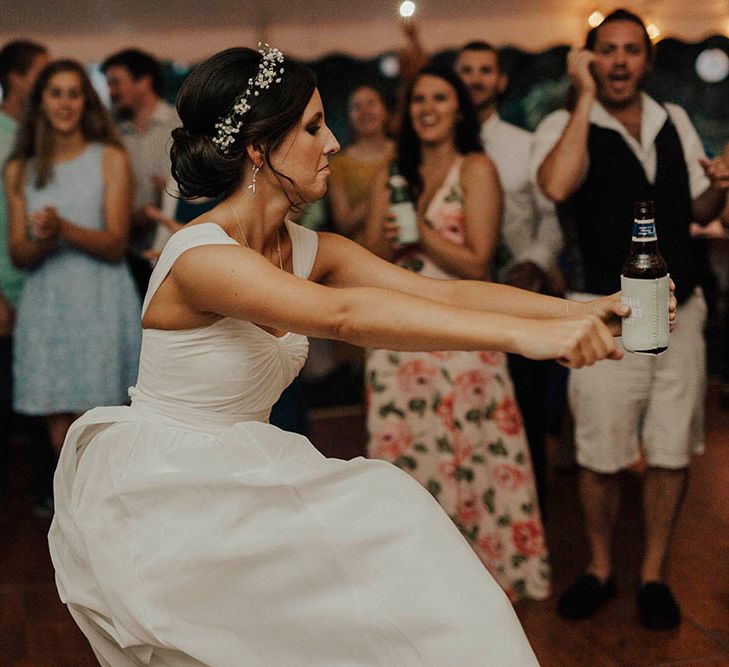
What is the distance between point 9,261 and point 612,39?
2.37 meters

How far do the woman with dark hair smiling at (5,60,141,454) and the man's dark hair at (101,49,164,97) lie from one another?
78cm

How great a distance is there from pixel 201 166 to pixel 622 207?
1446 millimetres

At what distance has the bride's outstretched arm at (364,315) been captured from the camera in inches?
59.0

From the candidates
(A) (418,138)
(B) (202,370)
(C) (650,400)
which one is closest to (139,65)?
(A) (418,138)

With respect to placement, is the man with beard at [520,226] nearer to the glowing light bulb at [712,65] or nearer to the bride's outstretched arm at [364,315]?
the glowing light bulb at [712,65]

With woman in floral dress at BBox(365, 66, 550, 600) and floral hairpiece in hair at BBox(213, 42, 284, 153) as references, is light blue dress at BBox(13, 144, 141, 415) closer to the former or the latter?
woman in floral dress at BBox(365, 66, 550, 600)

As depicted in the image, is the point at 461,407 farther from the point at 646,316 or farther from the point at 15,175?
the point at 15,175

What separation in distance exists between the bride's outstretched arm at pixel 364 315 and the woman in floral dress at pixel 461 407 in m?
1.40

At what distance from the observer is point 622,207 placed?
296cm

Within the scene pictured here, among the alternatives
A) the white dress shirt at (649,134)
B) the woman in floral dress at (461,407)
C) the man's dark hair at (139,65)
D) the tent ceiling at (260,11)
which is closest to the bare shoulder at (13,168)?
the man's dark hair at (139,65)

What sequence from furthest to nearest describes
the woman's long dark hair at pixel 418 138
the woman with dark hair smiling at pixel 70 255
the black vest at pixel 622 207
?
the woman with dark hair smiling at pixel 70 255 < the woman's long dark hair at pixel 418 138 < the black vest at pixel 622 207

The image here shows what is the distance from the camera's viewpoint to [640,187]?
2953mm

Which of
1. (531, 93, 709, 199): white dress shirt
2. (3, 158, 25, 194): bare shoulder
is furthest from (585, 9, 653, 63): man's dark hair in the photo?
(3, 158, 25, 194): bare shoulder

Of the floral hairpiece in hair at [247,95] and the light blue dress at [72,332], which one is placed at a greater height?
the floral hairpiece in hair at [247,95]
